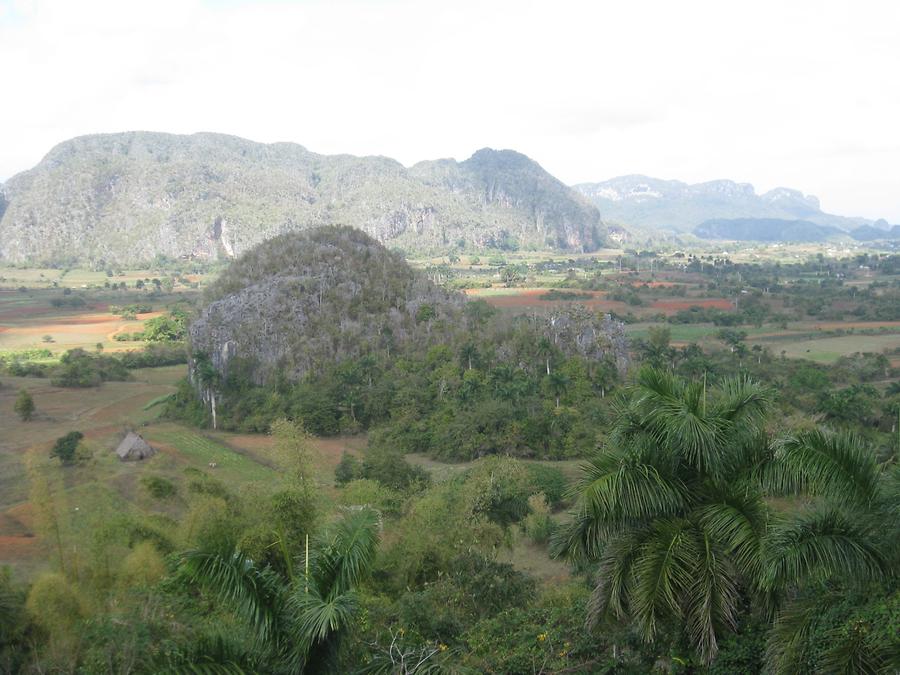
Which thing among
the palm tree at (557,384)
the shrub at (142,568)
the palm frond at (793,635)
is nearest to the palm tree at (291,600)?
the palm frond at (793,635)

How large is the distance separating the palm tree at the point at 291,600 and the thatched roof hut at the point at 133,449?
23733 mm

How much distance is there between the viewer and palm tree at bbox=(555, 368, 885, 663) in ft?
19.8

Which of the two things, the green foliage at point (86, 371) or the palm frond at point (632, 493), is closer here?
the palm frond at point (632, 493)

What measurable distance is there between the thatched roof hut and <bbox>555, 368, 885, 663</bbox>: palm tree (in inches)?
973

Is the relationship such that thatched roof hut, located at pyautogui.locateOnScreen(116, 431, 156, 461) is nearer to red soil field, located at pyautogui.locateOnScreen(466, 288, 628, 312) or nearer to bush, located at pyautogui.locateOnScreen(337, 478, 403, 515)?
bush, located at pyautogui.locateOnScreen(337, 478, 403, 515)

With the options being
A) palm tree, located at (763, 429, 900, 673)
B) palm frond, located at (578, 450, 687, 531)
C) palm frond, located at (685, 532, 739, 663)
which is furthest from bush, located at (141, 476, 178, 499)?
palm tree, located at (763, 429, 900, 673)

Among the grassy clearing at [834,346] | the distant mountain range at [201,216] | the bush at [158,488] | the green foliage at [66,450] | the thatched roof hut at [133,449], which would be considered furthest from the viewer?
the distant mountain range at [201,216]

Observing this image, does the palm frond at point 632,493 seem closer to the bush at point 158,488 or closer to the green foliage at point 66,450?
the bush at point 158,488

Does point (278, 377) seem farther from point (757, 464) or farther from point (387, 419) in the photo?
point (757, 464)

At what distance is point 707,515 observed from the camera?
21.8 feet

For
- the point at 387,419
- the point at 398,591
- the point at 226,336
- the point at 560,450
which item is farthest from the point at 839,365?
the point at 398,591

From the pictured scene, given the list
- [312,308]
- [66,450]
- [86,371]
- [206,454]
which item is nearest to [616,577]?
[66,450]

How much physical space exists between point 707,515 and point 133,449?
26119 mm

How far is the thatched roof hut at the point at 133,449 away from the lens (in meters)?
27.7
